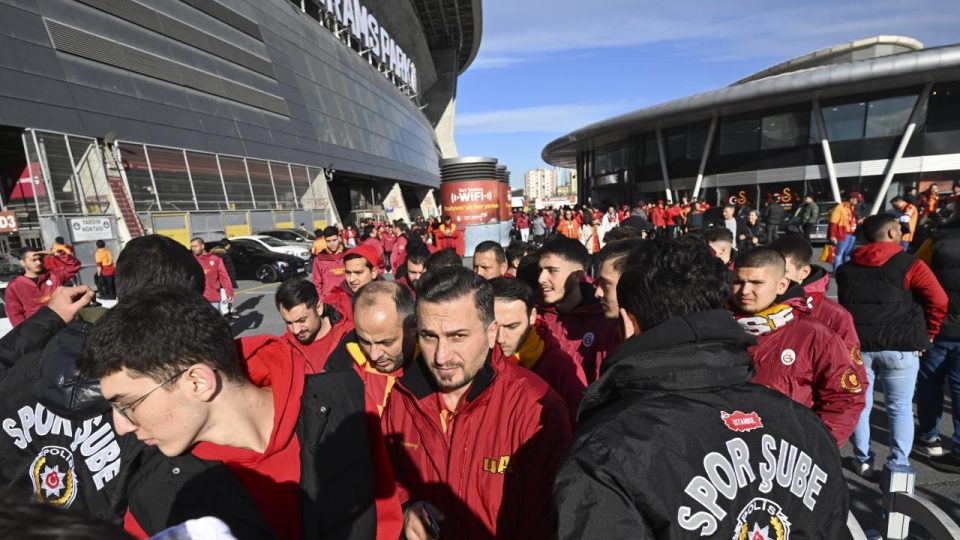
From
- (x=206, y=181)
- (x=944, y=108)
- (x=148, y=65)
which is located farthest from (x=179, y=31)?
(x=944, y=108)

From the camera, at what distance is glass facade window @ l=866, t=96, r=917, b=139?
22.7 metres

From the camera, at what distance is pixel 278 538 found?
1.45 meters

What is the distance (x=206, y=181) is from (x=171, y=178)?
1.57 metres

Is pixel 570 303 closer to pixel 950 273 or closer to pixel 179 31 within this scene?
pixel 950 273

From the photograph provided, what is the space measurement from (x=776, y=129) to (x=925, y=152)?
6.42 m

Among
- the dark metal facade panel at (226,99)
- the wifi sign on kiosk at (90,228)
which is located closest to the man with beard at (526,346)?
the wifi sign on kiosk at (90,228)

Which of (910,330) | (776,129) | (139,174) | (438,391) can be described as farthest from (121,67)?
(776,129)

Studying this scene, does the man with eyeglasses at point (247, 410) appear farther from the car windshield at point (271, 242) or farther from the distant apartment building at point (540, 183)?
the distant apartment building at point (540, 183)

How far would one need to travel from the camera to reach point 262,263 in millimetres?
16453

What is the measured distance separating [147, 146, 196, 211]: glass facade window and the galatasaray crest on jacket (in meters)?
20.8

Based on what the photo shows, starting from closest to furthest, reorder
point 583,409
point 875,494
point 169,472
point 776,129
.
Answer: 1. point 169,472
2. point 583,409
3. point 875,494
4. point 776,129

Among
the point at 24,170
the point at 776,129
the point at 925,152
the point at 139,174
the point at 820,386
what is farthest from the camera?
the point at 776,129

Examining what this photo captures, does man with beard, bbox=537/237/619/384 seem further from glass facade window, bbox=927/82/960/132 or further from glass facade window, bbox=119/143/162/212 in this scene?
glass facade window, bbox=927/82/960/132

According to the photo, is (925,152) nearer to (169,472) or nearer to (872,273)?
(872,273)
